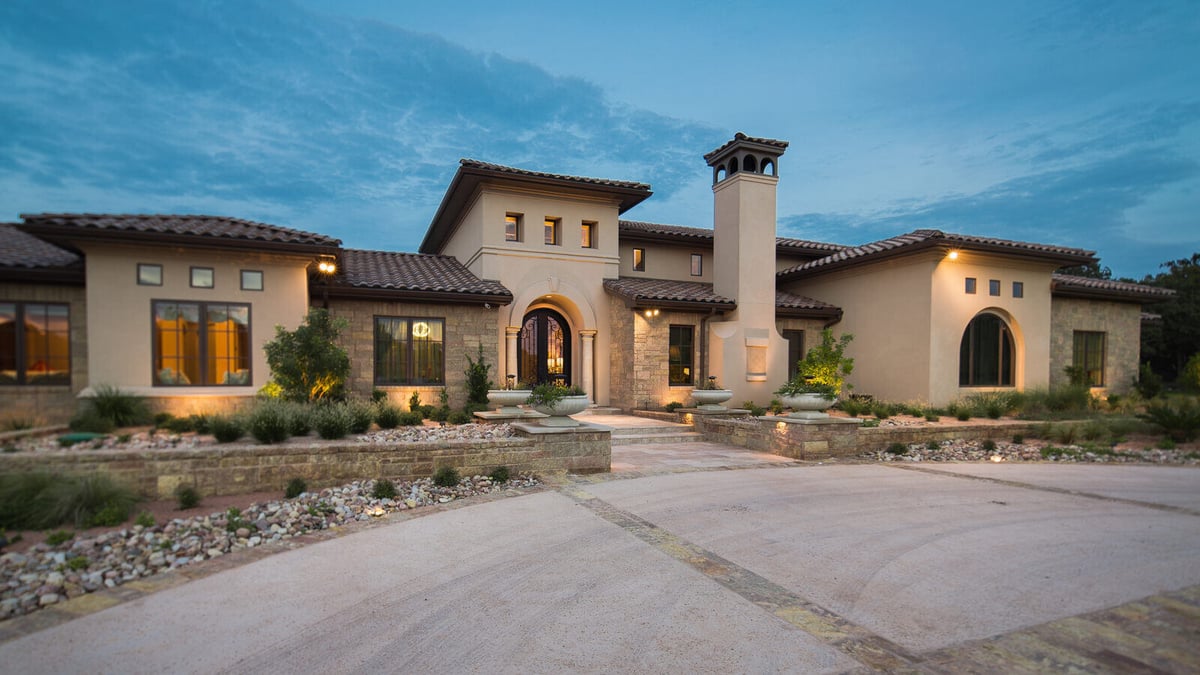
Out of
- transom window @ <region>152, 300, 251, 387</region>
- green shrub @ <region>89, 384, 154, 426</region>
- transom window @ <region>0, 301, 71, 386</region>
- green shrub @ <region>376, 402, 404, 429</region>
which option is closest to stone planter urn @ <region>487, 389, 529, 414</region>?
green shrub @ <region>376, 402, 404, 429</region>

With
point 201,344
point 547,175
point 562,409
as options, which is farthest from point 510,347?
point 201,344

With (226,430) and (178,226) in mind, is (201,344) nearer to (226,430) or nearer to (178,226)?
(178,226)

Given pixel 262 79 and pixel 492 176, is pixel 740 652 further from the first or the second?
pixel 262 79

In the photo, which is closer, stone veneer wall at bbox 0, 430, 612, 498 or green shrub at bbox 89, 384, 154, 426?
stone veneer wall at bbox 0, 430, 612, 498

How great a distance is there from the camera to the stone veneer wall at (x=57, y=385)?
10.8 meters

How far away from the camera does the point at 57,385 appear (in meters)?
11.0

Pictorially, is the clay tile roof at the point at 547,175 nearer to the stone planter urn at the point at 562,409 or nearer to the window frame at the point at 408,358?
the window frame at the point at 408,358

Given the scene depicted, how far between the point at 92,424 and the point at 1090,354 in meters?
26.4

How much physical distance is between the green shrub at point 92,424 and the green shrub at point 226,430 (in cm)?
300

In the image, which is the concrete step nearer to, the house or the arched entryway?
the house

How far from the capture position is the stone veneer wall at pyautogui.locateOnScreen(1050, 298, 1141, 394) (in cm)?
1744

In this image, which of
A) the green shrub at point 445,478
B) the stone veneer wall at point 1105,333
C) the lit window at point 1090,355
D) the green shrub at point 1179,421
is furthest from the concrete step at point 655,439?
the lit window at point 1090,355

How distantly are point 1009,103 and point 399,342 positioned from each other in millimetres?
27339

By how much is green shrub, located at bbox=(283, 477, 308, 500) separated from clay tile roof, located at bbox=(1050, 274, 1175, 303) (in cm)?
2047
